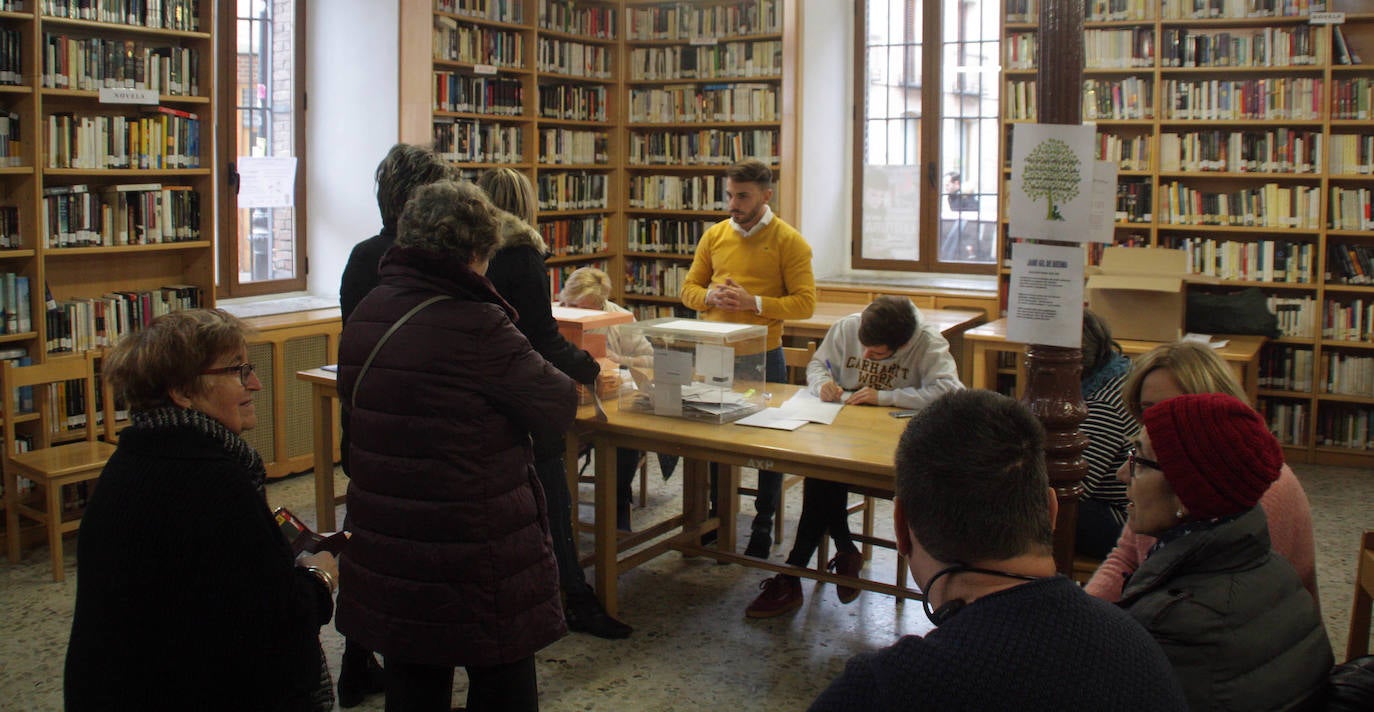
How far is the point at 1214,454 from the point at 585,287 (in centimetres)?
335

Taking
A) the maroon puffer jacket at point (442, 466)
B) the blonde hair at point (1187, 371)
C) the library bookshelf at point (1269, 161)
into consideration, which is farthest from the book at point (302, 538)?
the library bookshelf at point (1269, 161)

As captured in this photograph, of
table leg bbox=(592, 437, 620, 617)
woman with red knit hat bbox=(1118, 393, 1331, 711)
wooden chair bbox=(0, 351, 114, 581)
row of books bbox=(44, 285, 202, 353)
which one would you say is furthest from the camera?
row of books bbox=(44, 285, 202, 353)

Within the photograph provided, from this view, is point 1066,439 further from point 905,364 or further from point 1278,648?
point 905,364

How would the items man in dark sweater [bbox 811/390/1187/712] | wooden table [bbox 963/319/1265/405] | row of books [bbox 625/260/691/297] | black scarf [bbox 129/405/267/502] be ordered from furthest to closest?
row of books [bbox 625/260/691/297]
wooden table [bbox 963/319/1265/405]
black scarf [bbox 129/405/267/502]
man in dark sweater [bbox 811/390/1187/712]

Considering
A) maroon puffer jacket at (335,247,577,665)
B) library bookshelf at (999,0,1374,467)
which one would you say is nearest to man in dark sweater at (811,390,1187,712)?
maroon puffer jacket at (335,247,577,665)

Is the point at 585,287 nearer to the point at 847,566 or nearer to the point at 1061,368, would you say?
the point at 847,566

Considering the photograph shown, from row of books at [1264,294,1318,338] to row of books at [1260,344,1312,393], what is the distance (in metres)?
0.10

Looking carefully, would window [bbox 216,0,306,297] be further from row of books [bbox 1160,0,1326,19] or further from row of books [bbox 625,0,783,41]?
row of books [bbox 1160,0,1326,19]

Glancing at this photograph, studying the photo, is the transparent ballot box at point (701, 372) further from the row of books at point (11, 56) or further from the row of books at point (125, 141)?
the row of books at point (11, 56)

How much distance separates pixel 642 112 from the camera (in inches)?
317

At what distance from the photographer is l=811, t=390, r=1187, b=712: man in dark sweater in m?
1.29

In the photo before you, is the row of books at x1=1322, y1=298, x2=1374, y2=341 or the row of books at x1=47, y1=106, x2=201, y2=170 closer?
the row of books at x1=47, y1=106, x2=201, y2=170

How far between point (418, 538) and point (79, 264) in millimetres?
3660

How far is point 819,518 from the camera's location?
425 cm
